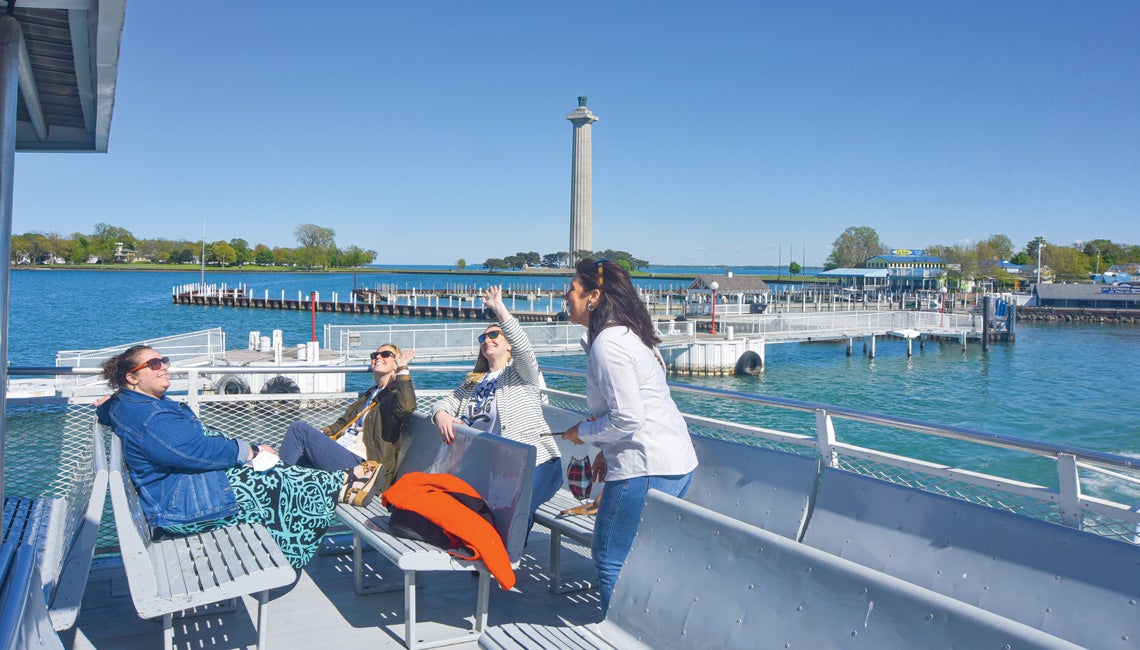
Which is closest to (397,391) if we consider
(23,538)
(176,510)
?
(176,510)

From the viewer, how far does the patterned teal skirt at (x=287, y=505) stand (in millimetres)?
→ 4125

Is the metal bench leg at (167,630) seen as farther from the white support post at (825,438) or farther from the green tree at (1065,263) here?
the green tree at (1065,263)

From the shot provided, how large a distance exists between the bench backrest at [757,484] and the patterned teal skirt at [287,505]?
1955 mm

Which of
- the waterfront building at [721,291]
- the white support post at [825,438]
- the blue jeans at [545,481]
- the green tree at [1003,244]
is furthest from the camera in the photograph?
the green tree at [1003,244]

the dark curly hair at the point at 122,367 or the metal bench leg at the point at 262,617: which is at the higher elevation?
the dark curly hair at the point at 122,367

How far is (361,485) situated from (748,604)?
2.69 meters

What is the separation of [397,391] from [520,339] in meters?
1.13

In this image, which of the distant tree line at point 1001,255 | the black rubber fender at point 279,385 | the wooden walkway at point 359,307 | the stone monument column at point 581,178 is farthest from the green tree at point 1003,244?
the black rubber fender at point 279,385

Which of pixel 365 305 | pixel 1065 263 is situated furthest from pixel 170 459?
pixel 1065 263

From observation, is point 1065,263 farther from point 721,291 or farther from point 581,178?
point 721,291

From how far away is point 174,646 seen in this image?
395cm

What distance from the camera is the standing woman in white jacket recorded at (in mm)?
3225

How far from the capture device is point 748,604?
2.68 metres

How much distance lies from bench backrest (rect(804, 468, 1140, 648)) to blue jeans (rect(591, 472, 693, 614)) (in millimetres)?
758
